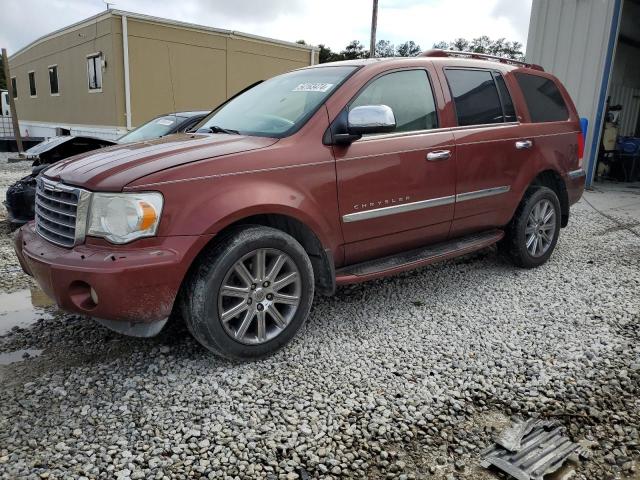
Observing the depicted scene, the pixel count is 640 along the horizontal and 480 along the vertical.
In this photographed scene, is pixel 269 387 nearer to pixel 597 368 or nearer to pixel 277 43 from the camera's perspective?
pixel 597 368

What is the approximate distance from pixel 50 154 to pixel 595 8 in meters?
9.82

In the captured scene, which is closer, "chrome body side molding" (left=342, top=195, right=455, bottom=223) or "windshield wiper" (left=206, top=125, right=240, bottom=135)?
"chrome body side molding" (left=342, top=195, right=455, bottom=223)

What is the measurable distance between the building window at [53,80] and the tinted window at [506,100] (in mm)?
18023

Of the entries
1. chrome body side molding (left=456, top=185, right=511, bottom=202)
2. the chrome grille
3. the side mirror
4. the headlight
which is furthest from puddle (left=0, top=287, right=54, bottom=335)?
chrome body side molding (left=456, top=185, right=511, bottom=202)

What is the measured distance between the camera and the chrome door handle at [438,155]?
3.85m

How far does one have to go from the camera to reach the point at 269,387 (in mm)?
2887

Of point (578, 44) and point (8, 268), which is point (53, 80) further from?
point (578, 44)

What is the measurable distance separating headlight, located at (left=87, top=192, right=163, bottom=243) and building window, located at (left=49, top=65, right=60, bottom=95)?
1841cm

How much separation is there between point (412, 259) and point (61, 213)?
238 cm

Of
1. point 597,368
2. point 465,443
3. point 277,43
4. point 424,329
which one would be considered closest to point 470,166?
point 424,329

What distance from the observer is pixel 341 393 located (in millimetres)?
2830

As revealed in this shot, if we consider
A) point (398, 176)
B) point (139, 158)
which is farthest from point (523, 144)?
point (139, 158)

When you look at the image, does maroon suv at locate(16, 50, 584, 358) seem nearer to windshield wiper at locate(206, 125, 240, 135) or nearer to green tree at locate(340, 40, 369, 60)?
windshield wiper at locate(206, 125, 240, 135)

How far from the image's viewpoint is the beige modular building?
13.9 m
